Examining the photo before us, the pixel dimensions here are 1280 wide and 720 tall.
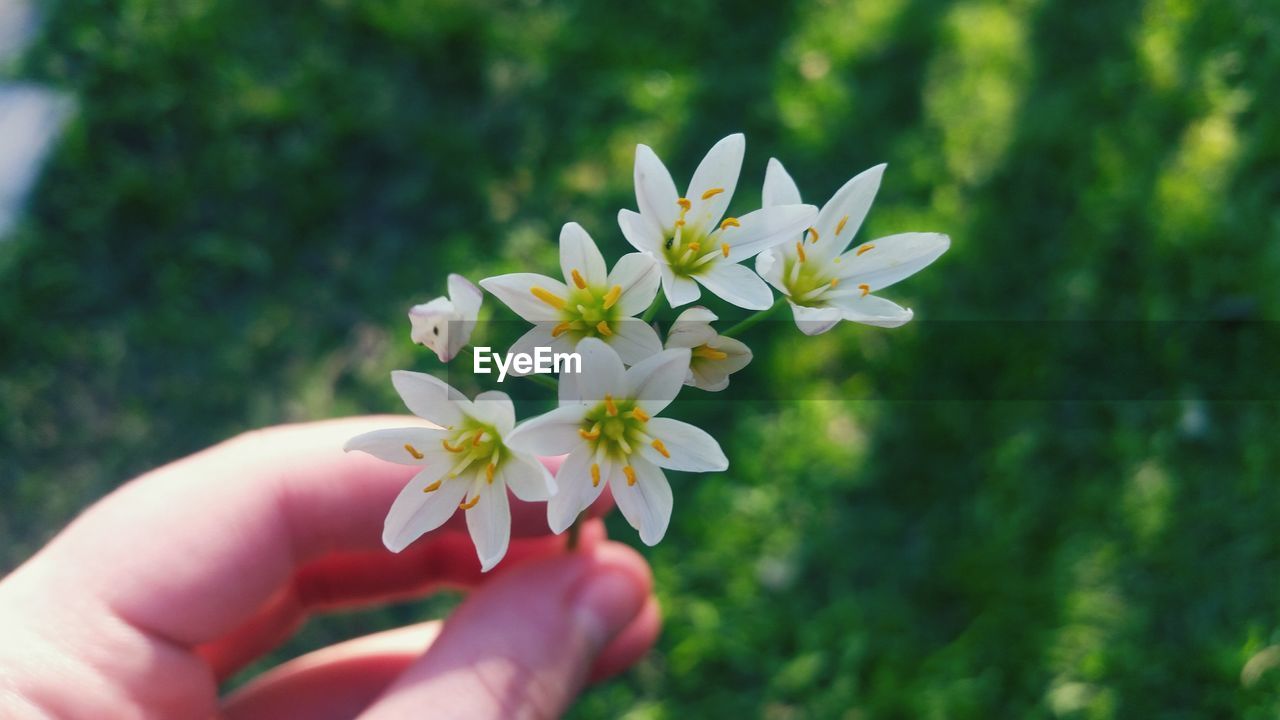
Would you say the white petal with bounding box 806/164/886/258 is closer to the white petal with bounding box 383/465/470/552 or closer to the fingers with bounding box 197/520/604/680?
the white petal with bounding box 383/465/470/552

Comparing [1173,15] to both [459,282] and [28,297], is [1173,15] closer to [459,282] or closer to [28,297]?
[459,282]

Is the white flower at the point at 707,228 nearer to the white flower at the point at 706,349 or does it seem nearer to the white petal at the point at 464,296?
the white flower at the point at 706,349

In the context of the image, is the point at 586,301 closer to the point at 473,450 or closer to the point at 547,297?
the point at 547,297

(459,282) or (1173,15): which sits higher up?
(1173,15)

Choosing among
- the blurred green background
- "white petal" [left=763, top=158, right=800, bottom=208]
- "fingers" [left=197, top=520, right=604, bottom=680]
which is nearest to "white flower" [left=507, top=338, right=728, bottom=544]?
"white petal" [left=763, top=158, right=800, bottom=208]

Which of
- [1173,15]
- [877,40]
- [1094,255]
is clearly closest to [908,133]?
[877,40]

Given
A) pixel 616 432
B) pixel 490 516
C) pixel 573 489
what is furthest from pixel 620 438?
pixel 490 516
